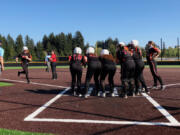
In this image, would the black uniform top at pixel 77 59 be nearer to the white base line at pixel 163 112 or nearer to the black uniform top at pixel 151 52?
the white base line at pixel 163 112

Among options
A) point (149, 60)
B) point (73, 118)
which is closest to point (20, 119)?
point (73, 118)

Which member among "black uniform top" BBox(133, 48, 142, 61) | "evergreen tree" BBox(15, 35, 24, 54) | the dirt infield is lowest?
the dirt infield

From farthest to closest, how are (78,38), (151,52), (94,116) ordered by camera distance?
(78,38) < (151,52) < (94,116)

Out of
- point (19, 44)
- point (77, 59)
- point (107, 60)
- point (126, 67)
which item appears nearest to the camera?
point (126, 67)

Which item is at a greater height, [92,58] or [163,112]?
[92,58]

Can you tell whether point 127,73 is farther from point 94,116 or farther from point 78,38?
point 78,38

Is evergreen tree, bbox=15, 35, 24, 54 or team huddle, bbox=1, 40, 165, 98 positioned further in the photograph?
evergreen tree, bbox=15, 35, 24, 54

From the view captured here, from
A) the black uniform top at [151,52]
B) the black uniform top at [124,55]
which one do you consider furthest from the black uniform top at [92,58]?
the black uniform top at [151,52]

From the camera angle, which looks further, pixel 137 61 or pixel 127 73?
pixel 137 61

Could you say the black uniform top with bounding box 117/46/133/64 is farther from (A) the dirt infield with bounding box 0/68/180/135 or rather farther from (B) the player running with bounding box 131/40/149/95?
(A) the dirt infield with bounding box 0/68/180/135

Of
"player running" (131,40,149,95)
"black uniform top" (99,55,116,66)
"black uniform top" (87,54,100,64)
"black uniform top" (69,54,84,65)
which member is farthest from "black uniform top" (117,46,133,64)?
"black uniform top" (69,54,84,65)

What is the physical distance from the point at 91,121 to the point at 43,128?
3.46 feet

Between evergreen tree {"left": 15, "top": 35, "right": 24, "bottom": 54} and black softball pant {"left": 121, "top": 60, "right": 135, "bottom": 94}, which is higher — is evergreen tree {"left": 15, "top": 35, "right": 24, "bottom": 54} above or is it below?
above

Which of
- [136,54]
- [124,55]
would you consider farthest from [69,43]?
[124,55]
